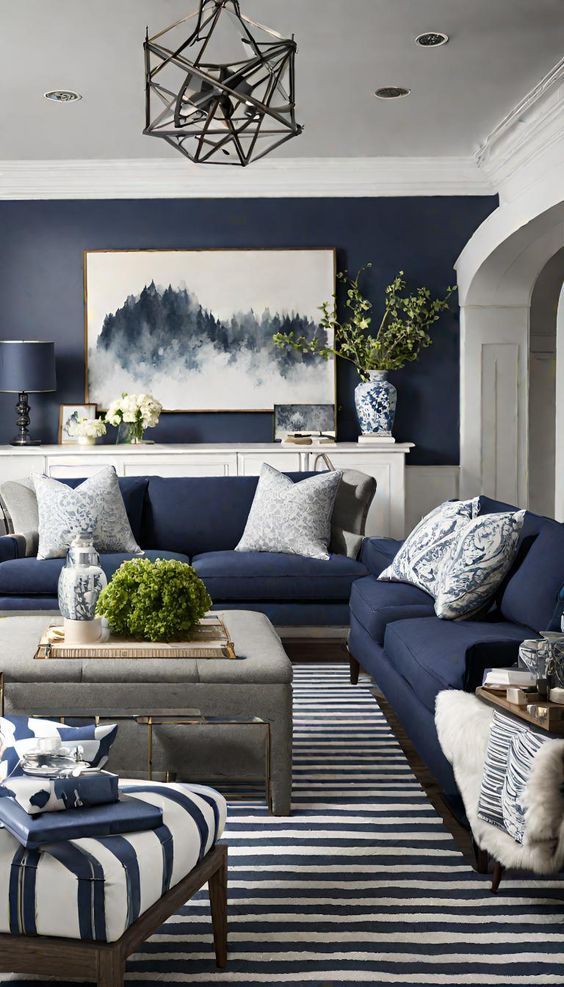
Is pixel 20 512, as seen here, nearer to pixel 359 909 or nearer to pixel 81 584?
pixel 81 584

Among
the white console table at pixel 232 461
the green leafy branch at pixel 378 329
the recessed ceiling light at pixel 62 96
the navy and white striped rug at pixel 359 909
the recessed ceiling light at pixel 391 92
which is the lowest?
the navy and white striped rug at pixel 359 909

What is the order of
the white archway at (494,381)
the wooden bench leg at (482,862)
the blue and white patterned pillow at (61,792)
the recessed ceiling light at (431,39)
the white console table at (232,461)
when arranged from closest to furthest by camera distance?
1. the blue and white patterned pillow at (61,792)
2. the wooden bench leg at (482,862)
3. the recessed ceiling light at (431,39)
4. the white console table at (232,461)
5. the white archway at (494,381)

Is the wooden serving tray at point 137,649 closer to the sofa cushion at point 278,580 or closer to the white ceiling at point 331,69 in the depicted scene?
the sofa cushion at point 278,580

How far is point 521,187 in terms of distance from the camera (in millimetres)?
5926

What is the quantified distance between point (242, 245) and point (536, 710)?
16.7ft

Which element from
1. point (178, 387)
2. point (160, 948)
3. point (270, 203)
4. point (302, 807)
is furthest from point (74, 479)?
point (160, 948)

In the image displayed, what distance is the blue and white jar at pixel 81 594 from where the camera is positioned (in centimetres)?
313

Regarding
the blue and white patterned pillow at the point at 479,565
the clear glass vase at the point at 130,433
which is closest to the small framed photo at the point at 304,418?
the clear glass vase at the point at 130,433

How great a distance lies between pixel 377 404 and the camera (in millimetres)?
6422

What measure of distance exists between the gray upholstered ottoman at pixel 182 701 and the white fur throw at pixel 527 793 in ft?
1.81

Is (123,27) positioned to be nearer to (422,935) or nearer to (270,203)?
(270,203)

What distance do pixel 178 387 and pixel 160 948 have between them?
16.4 ft

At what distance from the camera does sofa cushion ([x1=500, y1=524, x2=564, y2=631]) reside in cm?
317

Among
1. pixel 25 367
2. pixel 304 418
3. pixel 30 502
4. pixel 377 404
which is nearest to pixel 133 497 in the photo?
pixel 30 502
